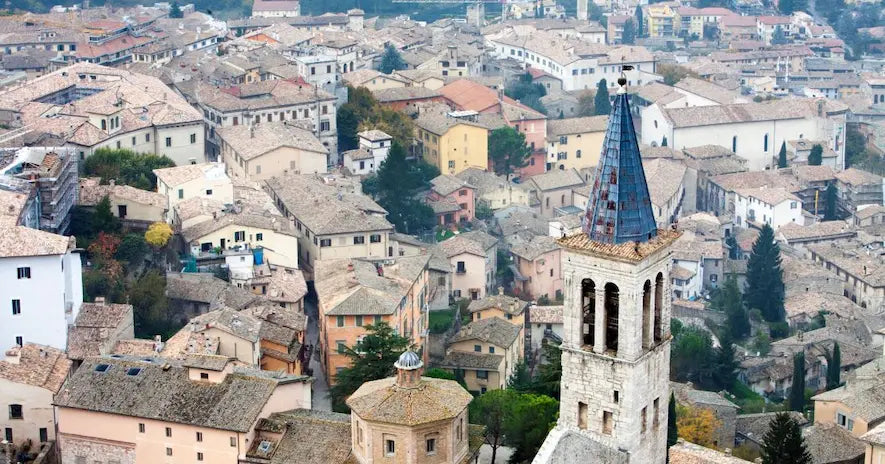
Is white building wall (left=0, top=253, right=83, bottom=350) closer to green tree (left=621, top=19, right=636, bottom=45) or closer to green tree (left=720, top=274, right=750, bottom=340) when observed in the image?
green tree (left=720, top=274, right=750, bottom=340)

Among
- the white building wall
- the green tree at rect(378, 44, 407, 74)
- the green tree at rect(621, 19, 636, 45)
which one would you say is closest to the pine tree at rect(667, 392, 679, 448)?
the white building wall

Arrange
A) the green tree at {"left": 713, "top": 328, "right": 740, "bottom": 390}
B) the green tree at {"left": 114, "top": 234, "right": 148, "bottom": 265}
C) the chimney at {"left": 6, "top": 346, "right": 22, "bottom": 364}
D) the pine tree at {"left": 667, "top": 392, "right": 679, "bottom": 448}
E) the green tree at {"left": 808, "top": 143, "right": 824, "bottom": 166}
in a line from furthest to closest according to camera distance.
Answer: the green tree at {"left": 808, "top": 143, "right": 824, "bottom": 166}, the green tree at {"left": 713, "top": 328, "right": 740, "bottom": 390}, the green tree at {"left": 114, "top": 234, "right": 148, "bottom": 265}, the chimney at {"left": 6, "top": 346, "right": 22, "bottom": 364}, the pine tree at {"left": 667, "top": 392, "right": 679, "bottom": 448}

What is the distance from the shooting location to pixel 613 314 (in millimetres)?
29906

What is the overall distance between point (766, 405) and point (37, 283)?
2688 cm

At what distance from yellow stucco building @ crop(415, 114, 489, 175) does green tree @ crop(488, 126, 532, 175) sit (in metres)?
0.70

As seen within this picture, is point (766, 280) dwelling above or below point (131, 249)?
below

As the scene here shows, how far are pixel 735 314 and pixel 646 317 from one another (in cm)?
3862

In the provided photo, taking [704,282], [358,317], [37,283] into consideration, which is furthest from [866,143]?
[37,283]

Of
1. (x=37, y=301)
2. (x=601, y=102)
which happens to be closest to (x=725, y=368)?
(x=37, y=301)

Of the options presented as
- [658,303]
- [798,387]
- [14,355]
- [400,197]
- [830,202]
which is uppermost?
[658,303]

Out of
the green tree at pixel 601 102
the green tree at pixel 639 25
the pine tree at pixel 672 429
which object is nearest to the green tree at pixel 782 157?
the green tree at pixel 601 102

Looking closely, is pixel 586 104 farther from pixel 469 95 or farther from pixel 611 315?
pixel 611 315

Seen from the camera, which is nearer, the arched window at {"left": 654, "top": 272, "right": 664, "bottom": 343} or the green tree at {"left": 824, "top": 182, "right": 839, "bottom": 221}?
the arched window at {"left": 654, "top": 272, "right": 664, "bottom": 343}

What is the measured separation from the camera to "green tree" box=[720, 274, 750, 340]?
221 feet
